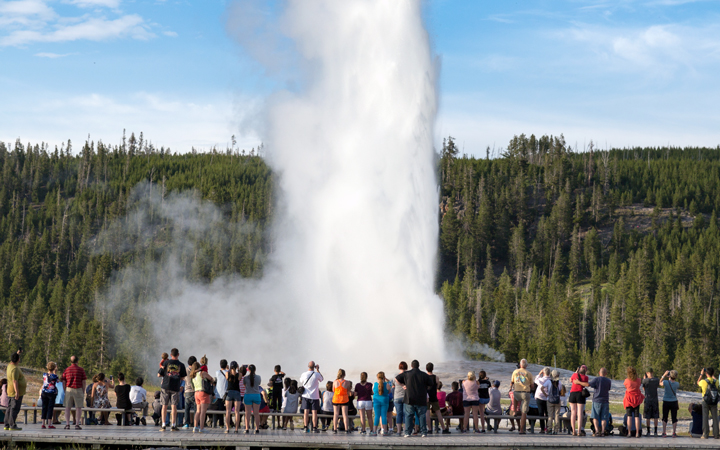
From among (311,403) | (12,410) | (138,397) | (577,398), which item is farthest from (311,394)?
(12,410)

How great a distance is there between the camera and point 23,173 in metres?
189

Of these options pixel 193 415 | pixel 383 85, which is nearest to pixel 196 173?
pixel 383 85

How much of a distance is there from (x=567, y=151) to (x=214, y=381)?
18469cm

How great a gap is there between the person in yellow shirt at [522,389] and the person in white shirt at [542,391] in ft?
0.72

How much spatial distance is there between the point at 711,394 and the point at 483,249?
133130mm

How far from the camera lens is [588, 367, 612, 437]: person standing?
1578 centimetres

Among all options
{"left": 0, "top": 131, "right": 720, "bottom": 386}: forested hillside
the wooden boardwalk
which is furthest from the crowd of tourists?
{"left": 0, "top": 131, "right": 720, "bottom": 386}: forested hillside

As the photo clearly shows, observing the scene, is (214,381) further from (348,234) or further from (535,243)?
(535,243)

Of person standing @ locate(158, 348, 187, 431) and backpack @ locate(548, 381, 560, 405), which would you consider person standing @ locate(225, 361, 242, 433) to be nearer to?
person standing @ locate(158, 348, 187, 431)

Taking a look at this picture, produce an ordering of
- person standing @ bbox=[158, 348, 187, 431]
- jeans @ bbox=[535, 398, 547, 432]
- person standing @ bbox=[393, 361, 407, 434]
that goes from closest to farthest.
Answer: person standing @ bbox=[158, 348, 187, 431] → person standing @ bbox=[393, 361, 407, 434] → jeans @ bbox=[535, 398, 547, 432]

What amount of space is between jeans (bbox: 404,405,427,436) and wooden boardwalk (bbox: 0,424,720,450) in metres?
0.25

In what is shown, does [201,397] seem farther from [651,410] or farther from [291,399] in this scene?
[651,410]

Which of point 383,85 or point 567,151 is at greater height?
point 567,151

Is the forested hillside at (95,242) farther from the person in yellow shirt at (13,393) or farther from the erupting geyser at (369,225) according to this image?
the person in yellow shirt at (13,393)
